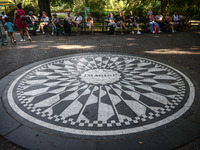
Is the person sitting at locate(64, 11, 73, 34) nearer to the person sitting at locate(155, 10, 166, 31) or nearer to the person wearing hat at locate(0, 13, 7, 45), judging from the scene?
the person wearing hat at locate(0, 13, 7, 45)

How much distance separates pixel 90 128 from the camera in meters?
3.14

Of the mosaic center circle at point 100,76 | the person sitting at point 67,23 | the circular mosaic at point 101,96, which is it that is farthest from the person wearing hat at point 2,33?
the mosaic center circle at point 100,76

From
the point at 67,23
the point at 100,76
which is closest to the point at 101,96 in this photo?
the point at 100,76

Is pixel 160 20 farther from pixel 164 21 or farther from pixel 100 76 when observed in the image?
pixel 100 76

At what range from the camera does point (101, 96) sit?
13.7 ft

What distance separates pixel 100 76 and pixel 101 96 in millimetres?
1215

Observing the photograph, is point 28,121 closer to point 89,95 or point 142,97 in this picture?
point 89,95

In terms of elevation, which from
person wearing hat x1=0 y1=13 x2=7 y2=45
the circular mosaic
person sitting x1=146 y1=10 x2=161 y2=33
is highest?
person sitting x1=146 y1=10 x2=161 y2=33

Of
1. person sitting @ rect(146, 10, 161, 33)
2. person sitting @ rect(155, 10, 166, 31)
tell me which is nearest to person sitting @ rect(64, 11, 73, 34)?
person sitting @ rect(146, 10, 161, 33)

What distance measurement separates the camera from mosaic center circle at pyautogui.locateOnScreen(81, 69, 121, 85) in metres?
4.98

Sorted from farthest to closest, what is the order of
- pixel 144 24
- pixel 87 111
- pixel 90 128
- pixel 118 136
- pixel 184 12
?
pixel 184 12
pixel 144 24
pixel 87 111
pixel 90 128
pixel 118 136

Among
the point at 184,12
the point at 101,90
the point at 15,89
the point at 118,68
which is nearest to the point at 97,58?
the point at 118,68

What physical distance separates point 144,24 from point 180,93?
9.97m

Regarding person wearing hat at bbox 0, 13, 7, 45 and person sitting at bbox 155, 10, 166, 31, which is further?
person sitting at bbox 155, 10, 166, 31
